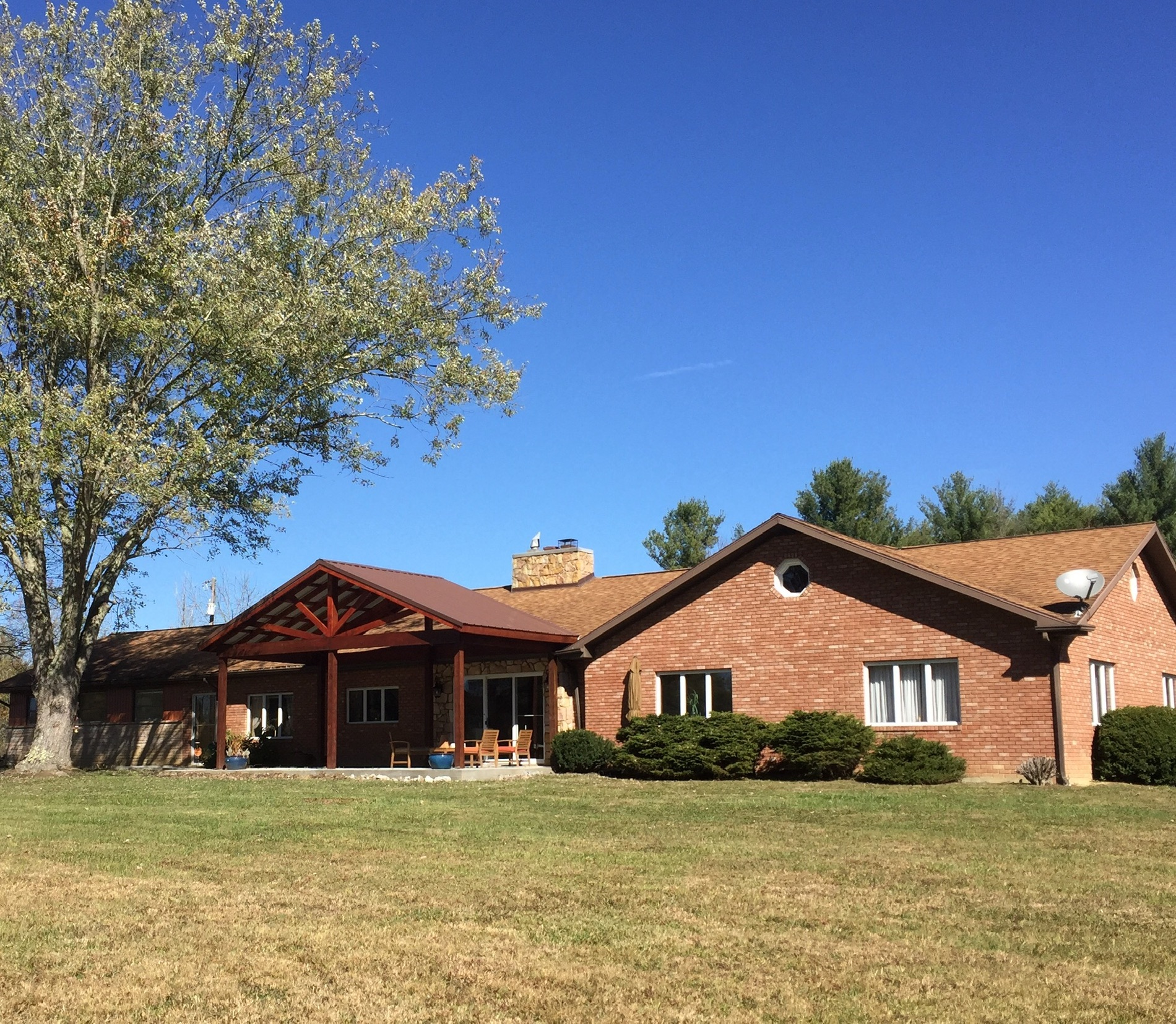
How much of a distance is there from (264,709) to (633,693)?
1226 centimetres

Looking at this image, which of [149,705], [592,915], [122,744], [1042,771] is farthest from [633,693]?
[149,705]

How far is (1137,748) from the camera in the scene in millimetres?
20719

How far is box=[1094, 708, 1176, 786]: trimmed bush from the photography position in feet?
67.3

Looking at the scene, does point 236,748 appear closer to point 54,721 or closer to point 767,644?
point 54,721

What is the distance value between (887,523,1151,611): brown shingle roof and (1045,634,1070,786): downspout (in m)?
0.63

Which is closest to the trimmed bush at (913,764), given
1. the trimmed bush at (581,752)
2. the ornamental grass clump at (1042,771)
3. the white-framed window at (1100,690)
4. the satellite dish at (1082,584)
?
the ornamental grass clump at (1042,771)

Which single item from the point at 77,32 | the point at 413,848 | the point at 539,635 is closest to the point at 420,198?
the point at 77,32

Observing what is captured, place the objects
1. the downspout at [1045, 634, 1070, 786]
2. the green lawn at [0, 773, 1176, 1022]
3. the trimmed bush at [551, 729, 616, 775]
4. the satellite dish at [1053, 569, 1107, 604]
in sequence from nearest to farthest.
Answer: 1. the green lawn at [0, 773, 1176, 1022]
2. the downspout at [1045, 634, 1070, 786]
3. the satellite dish at [1053, 569, 1107, 604]
4. the trimmed bush at [551, 729, 616, 775]

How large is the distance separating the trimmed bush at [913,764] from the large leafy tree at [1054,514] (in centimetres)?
2660

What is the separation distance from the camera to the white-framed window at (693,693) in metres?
23.9

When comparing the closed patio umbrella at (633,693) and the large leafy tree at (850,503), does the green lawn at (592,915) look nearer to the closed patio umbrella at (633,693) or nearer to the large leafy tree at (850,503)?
the closed patio umbrella at (633,693)

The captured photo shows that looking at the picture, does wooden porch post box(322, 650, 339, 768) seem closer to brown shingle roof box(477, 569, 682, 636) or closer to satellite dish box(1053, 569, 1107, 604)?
brown shingle roof box(477, 569, 682, 636)

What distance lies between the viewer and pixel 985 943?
807cm

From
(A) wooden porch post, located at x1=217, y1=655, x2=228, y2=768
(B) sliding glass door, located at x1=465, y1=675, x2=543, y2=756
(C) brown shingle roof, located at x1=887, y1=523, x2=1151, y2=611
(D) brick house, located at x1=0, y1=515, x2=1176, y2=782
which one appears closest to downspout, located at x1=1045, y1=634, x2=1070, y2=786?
(D) brick house, located at x1=0, y1=515, x2=1176, y2=782
